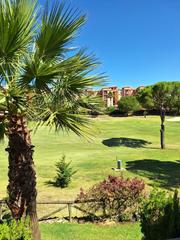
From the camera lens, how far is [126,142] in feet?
133

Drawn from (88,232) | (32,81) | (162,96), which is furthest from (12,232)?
(162,96)

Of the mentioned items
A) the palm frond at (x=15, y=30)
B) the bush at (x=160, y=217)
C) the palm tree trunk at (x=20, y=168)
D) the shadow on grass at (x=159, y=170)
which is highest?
the palm frond at (x=15, y=30)

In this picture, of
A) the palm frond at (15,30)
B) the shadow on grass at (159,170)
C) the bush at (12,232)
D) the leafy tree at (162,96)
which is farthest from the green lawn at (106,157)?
the leafy tree at (162,96)

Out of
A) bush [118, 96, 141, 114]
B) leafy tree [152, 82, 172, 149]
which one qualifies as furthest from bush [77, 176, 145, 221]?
bush [118, 96, 141, 114]

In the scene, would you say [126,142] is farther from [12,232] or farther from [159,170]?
[12,232]

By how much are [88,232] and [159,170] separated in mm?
14823

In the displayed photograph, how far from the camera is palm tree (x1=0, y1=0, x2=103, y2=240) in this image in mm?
6703

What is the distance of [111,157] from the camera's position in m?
31.2

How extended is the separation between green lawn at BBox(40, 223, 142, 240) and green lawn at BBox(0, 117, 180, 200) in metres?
3.43

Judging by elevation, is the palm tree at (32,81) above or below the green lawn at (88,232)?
above

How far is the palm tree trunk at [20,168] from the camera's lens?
24.6 feet

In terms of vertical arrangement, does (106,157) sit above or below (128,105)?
below

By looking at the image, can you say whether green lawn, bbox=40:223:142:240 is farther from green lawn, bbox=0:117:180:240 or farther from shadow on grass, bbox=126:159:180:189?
shadow on grass, bbox=126:159:180:189

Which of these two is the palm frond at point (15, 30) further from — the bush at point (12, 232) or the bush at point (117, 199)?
the bush at point (117, 199)
